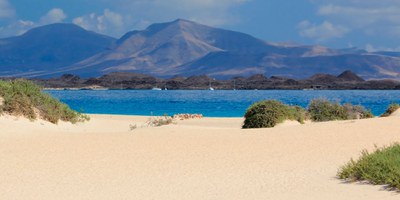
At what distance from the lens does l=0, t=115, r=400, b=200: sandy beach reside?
11.2 m

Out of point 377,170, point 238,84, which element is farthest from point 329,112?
point 238,84

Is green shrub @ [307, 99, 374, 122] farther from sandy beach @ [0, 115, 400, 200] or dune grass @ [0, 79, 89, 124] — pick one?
dune grass @ [0, 79, 89, 124]

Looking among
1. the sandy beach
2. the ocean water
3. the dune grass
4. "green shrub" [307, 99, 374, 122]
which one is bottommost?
the ocean water

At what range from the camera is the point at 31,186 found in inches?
471

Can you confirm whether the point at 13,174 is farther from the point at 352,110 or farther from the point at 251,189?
the point at 352,110

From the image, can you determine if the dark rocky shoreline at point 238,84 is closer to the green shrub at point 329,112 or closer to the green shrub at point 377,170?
the green shrub at point 329,112

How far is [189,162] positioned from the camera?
47.6 feet

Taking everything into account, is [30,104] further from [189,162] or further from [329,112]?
[329,112]

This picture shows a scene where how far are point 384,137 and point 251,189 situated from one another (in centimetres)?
721

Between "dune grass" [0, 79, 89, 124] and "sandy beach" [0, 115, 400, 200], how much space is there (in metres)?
1.61

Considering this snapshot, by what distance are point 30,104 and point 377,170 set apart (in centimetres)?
1637

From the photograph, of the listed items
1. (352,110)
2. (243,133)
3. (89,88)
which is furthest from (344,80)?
(243,133)

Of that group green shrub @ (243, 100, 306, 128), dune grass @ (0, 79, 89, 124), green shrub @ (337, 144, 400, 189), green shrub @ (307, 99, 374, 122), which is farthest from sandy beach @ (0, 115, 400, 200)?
green shrub @ (307, 99, 374, 122)

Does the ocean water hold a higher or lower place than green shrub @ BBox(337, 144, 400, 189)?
lower
